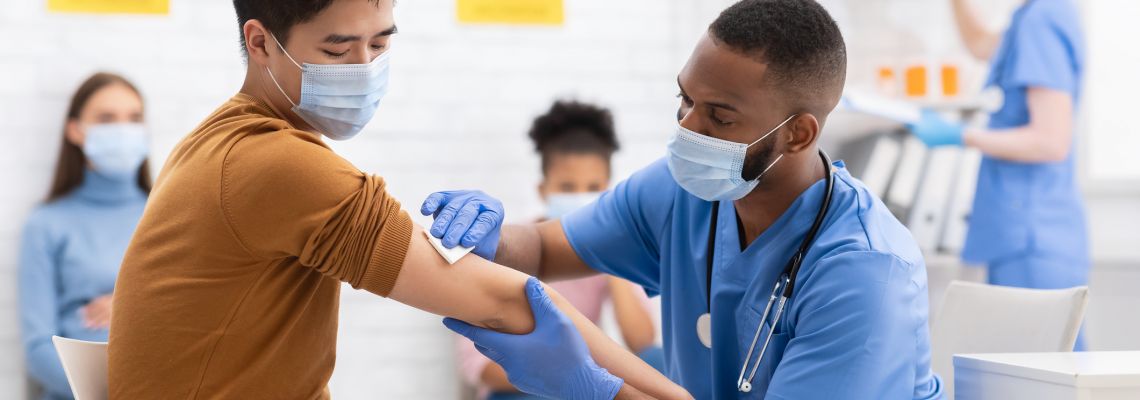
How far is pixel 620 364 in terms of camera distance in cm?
158

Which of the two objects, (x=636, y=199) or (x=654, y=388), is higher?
(x=636, y=199)

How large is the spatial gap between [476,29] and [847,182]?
75.9 inches

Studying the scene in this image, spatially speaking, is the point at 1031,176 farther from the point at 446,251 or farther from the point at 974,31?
the point at 446,251

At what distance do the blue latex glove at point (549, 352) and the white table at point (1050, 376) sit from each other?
50 centimetres

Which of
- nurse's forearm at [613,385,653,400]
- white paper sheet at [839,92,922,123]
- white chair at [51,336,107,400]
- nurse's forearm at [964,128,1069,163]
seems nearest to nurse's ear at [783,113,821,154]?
nurse's forearm at [613,385,653,400]

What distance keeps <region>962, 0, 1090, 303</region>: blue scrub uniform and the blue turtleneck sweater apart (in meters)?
2.36

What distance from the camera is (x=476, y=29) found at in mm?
3311

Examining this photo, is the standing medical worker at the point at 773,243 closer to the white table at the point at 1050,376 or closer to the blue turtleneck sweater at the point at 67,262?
the white table at the point at 1050,376

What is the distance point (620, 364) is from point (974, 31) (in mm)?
2165

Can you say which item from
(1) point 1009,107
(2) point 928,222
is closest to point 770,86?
(1) point 1009,107

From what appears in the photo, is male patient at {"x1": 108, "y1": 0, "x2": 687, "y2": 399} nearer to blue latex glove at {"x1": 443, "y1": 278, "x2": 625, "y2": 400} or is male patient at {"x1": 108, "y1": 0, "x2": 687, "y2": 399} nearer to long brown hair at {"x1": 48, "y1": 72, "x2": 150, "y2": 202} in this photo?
blue latex glove at {"x1": 443, "y1": 278, "x2": 625, "y2": 400}

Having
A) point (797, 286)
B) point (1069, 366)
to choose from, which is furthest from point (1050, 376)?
point (797, 286)

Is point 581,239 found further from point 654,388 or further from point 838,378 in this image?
point 838,378

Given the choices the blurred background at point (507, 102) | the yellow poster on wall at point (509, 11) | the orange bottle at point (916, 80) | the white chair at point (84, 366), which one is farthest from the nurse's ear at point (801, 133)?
the orange bottle at point (916, 80)
